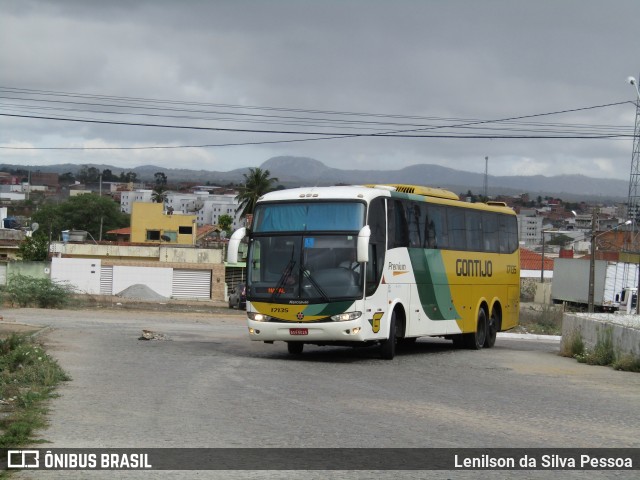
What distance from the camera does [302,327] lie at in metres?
20.1

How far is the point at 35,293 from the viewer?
4928 cm

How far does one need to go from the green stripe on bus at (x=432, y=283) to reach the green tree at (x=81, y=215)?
129902 mm

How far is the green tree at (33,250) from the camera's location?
87.4 meters

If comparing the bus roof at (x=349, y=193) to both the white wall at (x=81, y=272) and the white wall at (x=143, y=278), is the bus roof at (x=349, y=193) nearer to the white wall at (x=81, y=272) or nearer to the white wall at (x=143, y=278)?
the white wall at (x=143, y=278)

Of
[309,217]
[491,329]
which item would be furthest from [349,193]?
[491,329]

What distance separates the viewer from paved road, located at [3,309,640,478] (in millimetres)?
10539

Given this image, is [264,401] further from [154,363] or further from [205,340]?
[205,340]

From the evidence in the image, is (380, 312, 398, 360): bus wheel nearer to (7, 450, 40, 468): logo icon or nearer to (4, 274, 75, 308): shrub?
(7, 450, 40, 468): logo icon

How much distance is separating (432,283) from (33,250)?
7028 cm

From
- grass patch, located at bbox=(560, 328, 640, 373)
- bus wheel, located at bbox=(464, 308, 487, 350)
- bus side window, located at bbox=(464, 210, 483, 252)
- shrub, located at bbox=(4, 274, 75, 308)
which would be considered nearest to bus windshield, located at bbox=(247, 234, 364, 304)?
grass patch, located at bbox=(560, 328, 640, 373)

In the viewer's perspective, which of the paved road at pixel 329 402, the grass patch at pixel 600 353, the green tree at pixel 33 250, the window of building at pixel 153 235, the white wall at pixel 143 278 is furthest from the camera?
the window of building at pixel 153 235

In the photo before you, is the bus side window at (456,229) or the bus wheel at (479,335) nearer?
the bus side window at (456,229)

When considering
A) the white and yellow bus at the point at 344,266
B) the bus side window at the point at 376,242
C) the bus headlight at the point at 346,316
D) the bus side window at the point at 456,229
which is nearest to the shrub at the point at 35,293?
the bus side window at the point at 456,229

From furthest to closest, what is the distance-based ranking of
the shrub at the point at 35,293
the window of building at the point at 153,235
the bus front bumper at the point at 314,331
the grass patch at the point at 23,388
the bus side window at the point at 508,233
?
the window of building at the point at 153,235 → the shrub at the point at 35,293 → the bus side window at the point at 508,233 → the bus front bumper at the point at 314,331 → the grass patch at the point at 23,388
